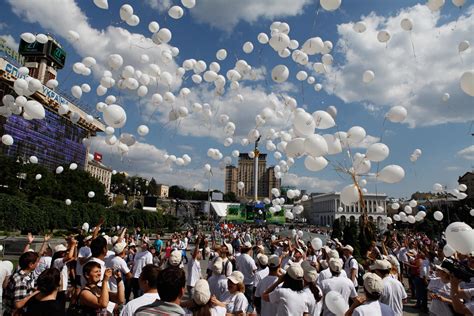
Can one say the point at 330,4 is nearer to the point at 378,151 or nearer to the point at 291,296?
the point at 378,151

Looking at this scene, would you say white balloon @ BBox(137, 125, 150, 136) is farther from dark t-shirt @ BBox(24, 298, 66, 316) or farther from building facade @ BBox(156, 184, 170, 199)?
building facade @ BBox(156, 184, 170, 199)

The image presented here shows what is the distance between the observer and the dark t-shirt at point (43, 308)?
308cm

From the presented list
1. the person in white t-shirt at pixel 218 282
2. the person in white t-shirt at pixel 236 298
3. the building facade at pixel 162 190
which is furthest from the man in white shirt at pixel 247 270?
the building facade at pixel 162 190

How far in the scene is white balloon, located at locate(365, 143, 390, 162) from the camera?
657cm

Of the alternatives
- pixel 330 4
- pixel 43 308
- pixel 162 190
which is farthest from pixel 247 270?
pixel 162 190

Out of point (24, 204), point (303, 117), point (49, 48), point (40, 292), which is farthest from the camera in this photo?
point (49, 48)

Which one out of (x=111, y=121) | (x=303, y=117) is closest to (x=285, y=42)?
(x=303, y=117)

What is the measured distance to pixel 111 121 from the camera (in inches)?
293

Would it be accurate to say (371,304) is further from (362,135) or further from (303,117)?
(362,135)

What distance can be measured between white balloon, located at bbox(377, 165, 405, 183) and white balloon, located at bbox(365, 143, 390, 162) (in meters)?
0.24

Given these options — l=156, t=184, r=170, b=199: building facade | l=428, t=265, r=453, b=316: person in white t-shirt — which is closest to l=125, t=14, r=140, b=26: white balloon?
l=428, t=265, r=453, b=316: person in white t-shirt

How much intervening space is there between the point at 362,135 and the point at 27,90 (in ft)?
25.1

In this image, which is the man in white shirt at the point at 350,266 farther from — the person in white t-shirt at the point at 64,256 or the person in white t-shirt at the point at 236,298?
the person in white t-shirt at the point at 64,256

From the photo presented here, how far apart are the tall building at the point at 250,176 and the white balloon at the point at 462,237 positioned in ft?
240
